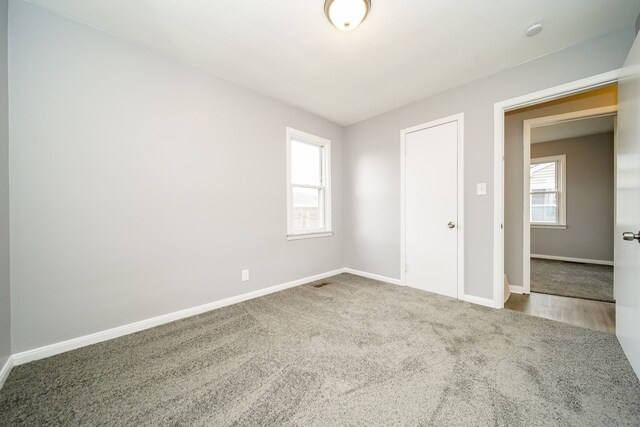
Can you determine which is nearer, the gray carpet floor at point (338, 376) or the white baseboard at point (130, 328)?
the gray carpet floor at point (338, 376)

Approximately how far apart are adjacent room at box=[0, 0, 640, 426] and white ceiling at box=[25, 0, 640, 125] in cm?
2

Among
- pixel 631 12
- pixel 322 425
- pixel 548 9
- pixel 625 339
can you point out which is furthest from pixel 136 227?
pixel 631 12

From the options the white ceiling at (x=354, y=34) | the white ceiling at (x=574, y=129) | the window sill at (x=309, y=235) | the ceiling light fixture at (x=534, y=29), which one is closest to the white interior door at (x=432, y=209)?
the white ceiling at (x=354, y=34)

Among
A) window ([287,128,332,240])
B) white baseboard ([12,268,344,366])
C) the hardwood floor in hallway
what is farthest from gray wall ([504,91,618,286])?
white baseboard ([12,268,344,366])

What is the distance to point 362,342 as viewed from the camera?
1.86m

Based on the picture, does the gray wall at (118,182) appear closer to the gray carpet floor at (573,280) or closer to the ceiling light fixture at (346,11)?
the ceiling light fixture at (346,11)

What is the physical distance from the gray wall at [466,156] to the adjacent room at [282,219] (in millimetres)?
25

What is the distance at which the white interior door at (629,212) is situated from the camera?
4.74 feet

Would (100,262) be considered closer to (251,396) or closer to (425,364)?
(251,396)

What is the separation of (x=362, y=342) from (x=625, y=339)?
1.83 m

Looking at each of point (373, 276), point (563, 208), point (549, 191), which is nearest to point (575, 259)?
point (563, 208)

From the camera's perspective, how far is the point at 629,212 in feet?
5.10

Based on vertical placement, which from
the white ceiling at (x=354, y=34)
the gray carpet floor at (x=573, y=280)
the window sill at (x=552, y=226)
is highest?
the white ceiling at (x=354, y=34)

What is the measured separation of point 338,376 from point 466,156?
259 cm
